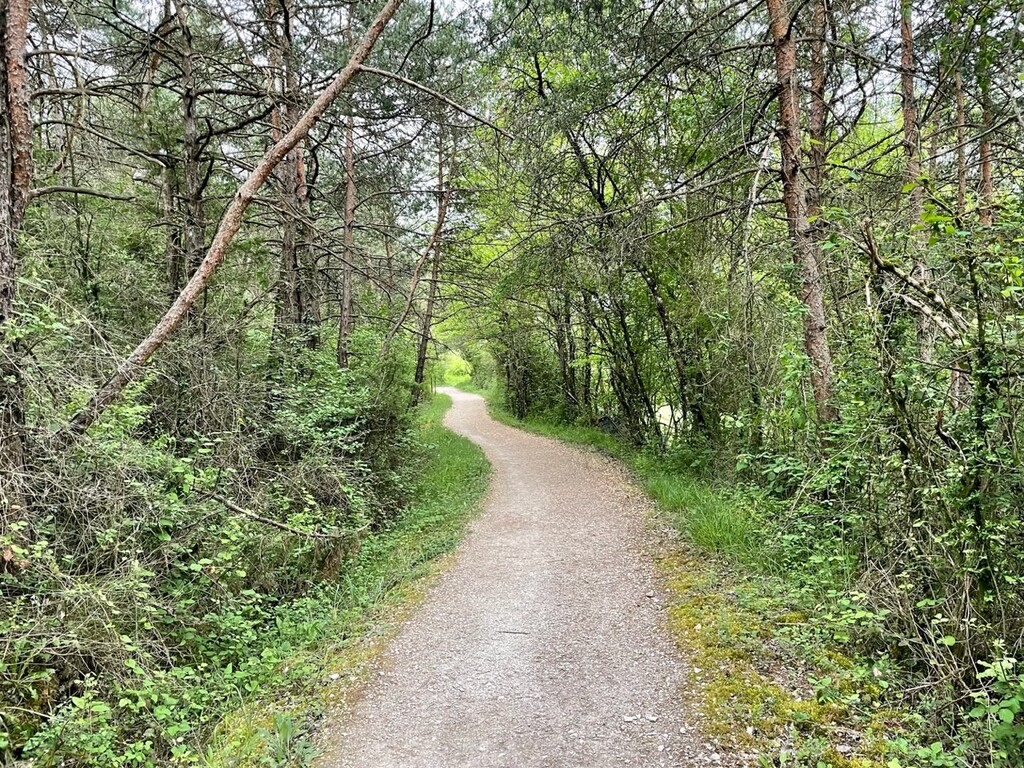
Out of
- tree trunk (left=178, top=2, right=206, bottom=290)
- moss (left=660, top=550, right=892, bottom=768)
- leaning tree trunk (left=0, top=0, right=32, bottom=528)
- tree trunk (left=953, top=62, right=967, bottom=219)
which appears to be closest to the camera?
moss (left=660, top=550, right=892, bottom=768)

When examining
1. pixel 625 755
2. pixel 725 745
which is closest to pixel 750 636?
pixel 725 745

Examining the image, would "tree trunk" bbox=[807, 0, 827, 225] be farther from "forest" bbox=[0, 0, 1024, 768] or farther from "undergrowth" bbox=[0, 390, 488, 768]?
"undergrowth" bbox=[0, 390, 488, 768]

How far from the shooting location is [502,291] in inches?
438

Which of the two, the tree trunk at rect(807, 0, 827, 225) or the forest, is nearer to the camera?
the forest

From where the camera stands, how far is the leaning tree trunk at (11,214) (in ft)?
11.5

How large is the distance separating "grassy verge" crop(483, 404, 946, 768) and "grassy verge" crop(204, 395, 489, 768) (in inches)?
101

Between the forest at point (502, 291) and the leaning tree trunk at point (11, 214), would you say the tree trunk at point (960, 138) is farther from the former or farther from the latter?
the leaning tree trunk at point (11, 214)

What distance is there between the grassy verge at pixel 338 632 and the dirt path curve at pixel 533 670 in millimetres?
258

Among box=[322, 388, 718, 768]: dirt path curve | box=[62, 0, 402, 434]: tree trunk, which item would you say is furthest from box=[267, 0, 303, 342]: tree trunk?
box=[322, 388, 718, 768]: dirt path curve

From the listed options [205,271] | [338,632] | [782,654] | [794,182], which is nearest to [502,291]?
[794,182]

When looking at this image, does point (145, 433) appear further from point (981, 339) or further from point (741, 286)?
point (981, 339)

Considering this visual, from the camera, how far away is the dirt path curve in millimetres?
3158

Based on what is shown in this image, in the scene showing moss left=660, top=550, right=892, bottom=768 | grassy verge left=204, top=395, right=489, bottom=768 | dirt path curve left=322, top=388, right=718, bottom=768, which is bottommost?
grassy verge left=204, top=395, right=489, bottom=768

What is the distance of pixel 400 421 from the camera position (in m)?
9.22
